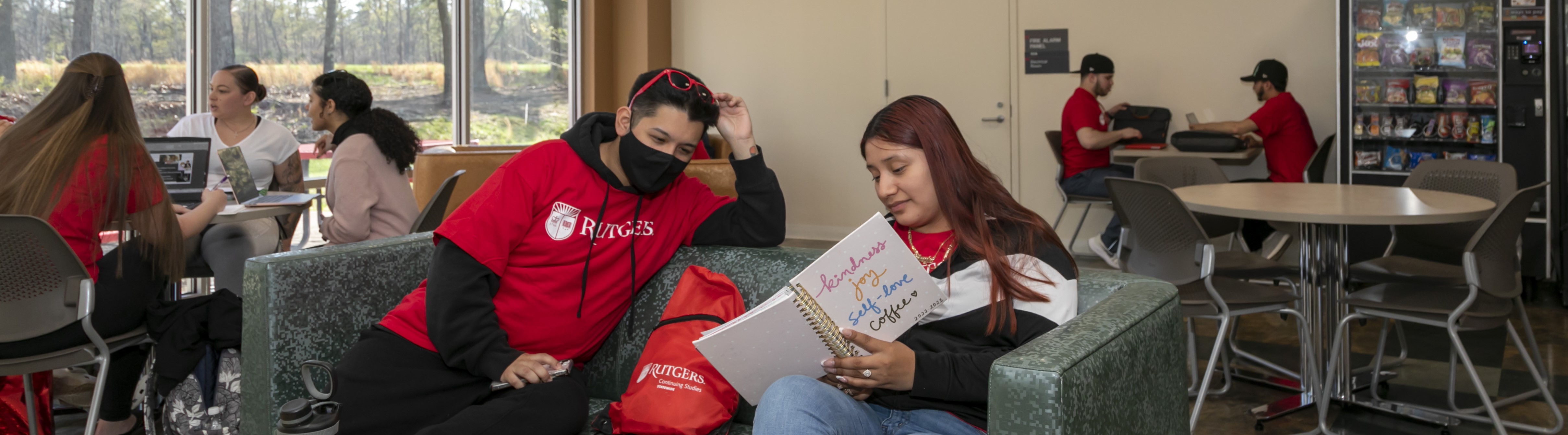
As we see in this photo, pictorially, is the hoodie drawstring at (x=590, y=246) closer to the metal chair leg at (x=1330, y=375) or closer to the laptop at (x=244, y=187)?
the laptop at (x=244, y=187)

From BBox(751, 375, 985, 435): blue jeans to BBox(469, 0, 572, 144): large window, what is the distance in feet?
17.9

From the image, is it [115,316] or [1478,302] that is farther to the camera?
[1478,302]

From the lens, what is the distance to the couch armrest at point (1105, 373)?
3.40 feet

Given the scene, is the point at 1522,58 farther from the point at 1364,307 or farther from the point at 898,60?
the point at 898,60

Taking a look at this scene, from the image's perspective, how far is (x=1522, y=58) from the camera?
14.5 ft

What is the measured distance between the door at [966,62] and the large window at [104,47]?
403cm

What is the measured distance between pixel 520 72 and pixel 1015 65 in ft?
10.9

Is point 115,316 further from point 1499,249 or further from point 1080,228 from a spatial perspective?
point 1080,228

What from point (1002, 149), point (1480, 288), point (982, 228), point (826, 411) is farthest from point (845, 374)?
point (1002, 149)

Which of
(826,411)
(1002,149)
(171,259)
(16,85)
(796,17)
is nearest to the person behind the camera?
(826,411)

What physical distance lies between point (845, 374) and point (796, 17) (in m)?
5.76

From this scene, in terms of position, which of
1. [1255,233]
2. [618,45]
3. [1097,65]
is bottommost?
[1255,233]

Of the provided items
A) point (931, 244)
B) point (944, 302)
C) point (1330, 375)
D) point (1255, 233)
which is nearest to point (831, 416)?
point (944, 302)

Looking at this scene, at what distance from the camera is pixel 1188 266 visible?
2.72 metres
